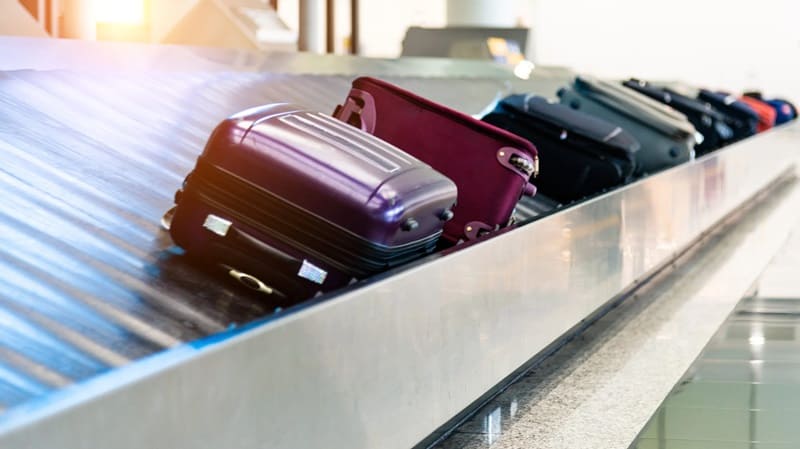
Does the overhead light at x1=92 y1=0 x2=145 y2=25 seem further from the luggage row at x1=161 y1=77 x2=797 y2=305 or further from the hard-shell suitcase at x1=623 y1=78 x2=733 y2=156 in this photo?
the luggage row at x1=161 y1=77 x2=797 y2=305

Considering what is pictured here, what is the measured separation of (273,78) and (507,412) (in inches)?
90.6

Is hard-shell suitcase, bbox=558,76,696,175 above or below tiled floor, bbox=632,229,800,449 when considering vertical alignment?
above

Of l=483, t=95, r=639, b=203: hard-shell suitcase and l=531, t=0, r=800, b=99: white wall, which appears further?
l=531, t=0, r=800, b=99: white wall

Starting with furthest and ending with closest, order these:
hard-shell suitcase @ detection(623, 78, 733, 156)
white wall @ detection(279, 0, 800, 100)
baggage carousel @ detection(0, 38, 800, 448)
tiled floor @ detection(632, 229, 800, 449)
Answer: white wall @ detection(279, 0, 800, 100) < hard-shell suitcase @ detection(623, 78, 733, 156) < tiled floor @ detection(632, 229, 800, 449) < baggage carousel @ detection(0, 38, 800, 448)

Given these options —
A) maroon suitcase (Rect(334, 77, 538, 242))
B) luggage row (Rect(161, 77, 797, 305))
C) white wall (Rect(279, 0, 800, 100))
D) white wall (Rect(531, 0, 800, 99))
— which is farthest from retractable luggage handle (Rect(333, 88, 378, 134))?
white wall (Rect(531, 0, 800, 99))

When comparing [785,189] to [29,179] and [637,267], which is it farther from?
[29,179]

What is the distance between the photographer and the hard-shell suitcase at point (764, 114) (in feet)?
36.1

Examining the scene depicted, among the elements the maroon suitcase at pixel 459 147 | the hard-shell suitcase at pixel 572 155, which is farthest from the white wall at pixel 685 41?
the maroon suitcase at pixel 459 147

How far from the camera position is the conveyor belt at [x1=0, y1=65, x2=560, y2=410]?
6.65 ft

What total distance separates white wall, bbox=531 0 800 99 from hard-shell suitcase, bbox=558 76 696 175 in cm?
1410

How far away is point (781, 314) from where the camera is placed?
5.01 m

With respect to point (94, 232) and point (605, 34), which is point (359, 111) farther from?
point (605, 34)

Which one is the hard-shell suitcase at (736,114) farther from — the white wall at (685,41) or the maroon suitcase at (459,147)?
the white wall at (685,41)

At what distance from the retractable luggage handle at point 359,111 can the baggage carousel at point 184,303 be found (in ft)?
1.62
